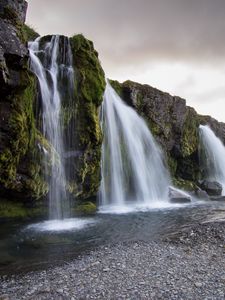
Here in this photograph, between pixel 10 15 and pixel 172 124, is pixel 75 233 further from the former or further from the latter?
pixel 172 124

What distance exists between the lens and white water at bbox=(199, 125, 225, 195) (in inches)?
1551

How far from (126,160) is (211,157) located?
18075mm

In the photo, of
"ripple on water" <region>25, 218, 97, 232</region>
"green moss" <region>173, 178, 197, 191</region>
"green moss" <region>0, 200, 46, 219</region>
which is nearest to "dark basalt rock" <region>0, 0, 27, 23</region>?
"green moss" <region>0, 200, 46, 219</region>

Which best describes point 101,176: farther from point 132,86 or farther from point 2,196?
point 132,86

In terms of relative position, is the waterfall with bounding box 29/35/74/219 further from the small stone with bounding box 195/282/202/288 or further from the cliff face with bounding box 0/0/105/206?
the small stone with bounding box 195/282/202/288

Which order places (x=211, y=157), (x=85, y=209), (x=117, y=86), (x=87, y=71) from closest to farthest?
(x=85, y=209) → (x=87, y=71) → (x=117, y=86) → (x=211, y=157)

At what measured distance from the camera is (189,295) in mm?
7469

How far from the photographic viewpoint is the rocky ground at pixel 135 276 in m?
7.71

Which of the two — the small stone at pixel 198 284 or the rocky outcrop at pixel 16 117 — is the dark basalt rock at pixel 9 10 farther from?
the small stone at pixel 198 284

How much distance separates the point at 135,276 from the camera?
8.68m

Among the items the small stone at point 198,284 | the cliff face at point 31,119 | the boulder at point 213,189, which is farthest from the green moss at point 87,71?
the boulder at point 213,189

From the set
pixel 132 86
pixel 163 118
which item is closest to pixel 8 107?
pixel 132 86

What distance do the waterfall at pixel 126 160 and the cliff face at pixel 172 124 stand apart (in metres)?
1.56

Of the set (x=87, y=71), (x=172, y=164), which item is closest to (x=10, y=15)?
(x=87, y=71)
